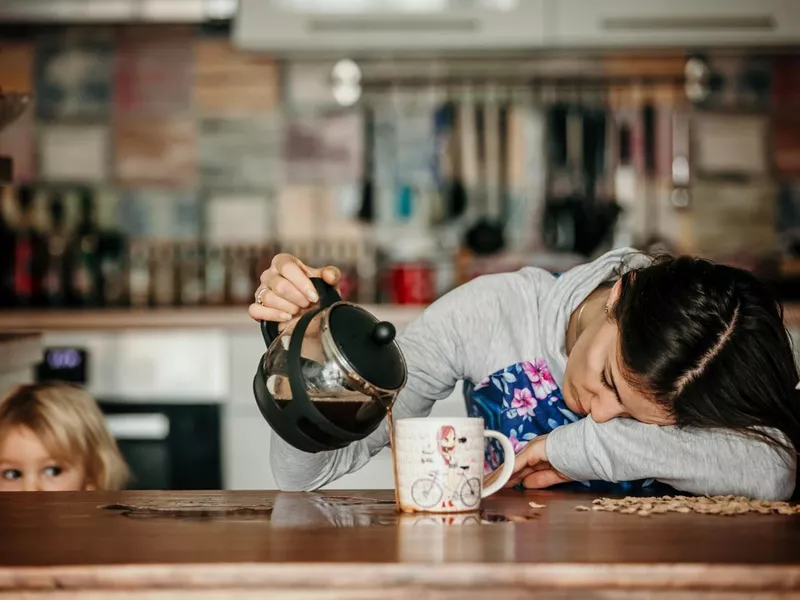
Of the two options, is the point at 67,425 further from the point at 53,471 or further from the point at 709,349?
the point at 709,349

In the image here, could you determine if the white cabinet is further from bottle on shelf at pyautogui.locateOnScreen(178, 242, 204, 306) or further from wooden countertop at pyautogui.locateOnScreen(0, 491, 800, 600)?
wooden countertop at pyautogui.locateOnScreen(0, 491, 800, 600)

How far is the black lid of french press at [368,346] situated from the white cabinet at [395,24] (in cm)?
222

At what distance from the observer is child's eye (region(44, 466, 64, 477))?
1.93m

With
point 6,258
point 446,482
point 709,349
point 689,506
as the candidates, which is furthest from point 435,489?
point 6,258

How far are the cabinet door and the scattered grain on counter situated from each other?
2.24m

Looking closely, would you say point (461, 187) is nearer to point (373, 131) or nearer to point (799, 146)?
point (373, 131)

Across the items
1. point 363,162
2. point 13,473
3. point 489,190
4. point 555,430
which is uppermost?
point 363,162

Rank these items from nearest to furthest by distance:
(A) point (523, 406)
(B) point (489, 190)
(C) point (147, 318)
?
(A) point (523, 406), (C) point (147, 318), (B) point (489, 190)

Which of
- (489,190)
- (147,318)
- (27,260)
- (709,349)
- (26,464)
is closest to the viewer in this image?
(709,349)

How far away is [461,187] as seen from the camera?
3.53 m

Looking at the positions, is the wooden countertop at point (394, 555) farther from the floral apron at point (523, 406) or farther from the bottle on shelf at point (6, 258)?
the bottle on shelf at point (6, 258)

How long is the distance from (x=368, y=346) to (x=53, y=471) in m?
1.04

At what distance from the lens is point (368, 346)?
111 cm

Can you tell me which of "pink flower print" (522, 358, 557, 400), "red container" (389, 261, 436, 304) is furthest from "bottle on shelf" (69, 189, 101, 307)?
"pink flower print" (522, 358, 557, 400)
